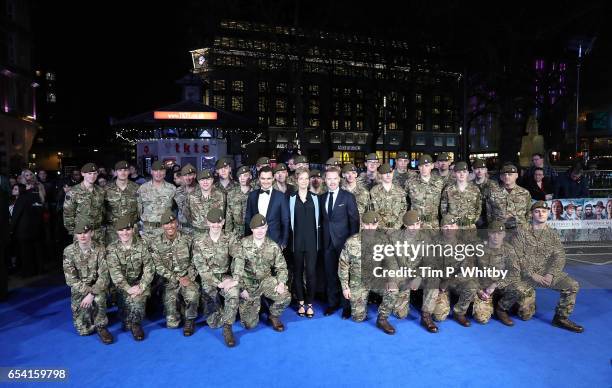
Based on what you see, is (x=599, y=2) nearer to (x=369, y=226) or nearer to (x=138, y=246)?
(x=369, y=226)

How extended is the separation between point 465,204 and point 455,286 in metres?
1.52

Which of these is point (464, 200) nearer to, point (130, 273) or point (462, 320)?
point (462, 320)

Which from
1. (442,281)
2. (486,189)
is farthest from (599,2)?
(442,281)

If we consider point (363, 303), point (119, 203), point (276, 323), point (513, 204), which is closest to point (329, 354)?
point (276, 323)

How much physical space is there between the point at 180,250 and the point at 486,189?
5.00 m

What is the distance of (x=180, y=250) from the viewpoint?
5.25 m

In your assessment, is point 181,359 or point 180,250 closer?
point 181,359

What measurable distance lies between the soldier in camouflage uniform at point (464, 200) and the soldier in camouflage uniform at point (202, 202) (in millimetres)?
3745

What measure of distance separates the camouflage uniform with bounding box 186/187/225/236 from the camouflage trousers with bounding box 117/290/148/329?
1524mm

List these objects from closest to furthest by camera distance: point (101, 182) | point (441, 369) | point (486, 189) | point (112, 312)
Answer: point (441, 369), point (112, 312), point (486, 189), point (101, 182)

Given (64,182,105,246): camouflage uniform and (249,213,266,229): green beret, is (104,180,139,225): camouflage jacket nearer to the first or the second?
(64,182,105,246): camouflage uniform

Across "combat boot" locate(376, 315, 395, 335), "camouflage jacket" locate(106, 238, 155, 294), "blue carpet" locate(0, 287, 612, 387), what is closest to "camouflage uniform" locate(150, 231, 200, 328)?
"camouflage jacket" locate(106, 238, 155, 294)

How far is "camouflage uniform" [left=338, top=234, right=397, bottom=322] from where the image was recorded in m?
5.24

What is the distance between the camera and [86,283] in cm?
499
